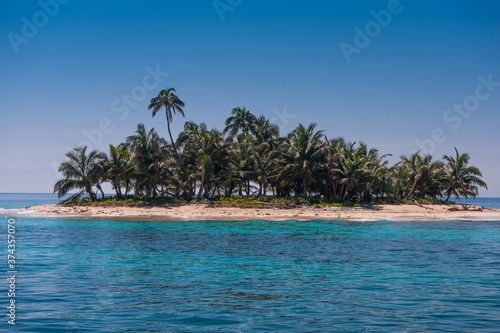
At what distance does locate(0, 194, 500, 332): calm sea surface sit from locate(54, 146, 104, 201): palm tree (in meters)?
32.0

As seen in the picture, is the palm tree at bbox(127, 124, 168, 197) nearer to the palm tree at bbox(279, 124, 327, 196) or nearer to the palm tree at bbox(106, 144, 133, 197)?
the palm tree at bbox(106, 144, 133, 197)

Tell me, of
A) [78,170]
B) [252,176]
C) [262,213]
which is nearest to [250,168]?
[252,176]

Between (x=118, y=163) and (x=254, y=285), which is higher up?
(x=118, y=163)

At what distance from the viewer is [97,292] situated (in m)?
11.5

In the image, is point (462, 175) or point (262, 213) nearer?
point (262, 213)

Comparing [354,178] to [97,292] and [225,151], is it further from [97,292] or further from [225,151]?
[97,292]

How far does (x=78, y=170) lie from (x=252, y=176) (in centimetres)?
2335

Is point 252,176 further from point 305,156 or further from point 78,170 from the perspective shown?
point 78,170

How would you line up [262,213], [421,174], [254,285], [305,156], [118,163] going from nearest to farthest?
[254,285]
[262,213]
[305,156]
[118,163]
[421,174]

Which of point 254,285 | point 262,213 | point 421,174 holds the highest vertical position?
point 421,174

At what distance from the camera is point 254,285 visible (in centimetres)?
1255

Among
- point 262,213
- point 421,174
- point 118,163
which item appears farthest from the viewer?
point 421,174

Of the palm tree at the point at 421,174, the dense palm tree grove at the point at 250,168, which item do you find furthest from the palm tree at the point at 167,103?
the palm tree at the point at 421,174

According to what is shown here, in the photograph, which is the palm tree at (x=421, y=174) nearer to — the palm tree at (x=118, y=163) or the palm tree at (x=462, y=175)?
the palm tree at (x=462, y=175)
